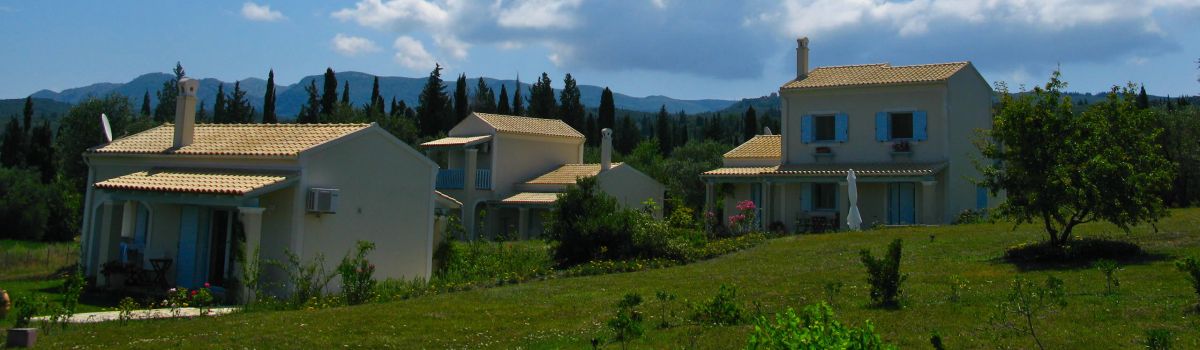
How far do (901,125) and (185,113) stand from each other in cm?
2175

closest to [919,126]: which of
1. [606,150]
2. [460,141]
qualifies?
[606,150]

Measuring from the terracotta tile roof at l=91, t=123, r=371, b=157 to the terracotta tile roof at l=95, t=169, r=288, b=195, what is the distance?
1.41 ft

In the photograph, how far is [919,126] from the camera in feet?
99.0

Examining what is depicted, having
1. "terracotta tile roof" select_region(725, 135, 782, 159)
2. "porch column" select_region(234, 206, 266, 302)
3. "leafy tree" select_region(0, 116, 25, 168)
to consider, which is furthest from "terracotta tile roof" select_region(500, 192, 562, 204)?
"leafy tree" select_region(0, 116, 25, 168)

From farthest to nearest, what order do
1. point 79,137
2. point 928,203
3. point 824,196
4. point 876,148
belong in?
point 79,137, point 824,196, point 876,148, point 928,203

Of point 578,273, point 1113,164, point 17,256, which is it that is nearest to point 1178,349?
point 1113,164

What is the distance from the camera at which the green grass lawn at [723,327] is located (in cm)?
1014

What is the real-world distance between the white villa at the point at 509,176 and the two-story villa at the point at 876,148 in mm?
5803

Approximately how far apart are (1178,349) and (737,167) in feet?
84.5

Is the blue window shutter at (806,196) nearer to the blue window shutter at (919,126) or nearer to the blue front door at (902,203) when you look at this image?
the blue front door at (902,203)

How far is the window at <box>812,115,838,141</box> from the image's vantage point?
3200 centimetres

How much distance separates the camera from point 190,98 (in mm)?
21297

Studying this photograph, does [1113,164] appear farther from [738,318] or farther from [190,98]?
[190,98]

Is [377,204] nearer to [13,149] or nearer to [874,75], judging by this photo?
[874,75]
